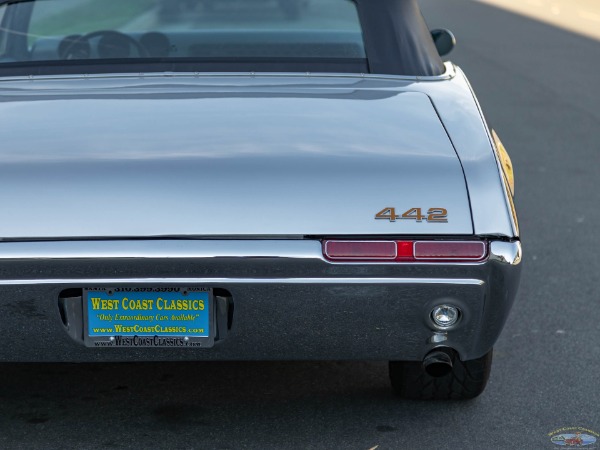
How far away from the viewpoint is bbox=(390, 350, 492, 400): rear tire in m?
4.40

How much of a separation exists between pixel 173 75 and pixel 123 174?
1.03 meters

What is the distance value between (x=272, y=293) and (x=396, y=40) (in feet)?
4.86

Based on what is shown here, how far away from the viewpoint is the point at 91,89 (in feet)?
14.7

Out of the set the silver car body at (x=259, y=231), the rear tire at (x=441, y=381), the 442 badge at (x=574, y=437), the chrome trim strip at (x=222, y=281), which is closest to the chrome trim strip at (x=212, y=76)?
the silver car body at (x=259, y=231)

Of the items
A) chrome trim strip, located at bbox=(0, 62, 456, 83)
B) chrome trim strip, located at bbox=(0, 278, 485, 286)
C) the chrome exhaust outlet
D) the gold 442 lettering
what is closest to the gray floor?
the chrome exhaust outlet

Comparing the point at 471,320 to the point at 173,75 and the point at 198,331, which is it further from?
the point at 173,75

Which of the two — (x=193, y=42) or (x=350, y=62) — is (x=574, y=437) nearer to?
(x=350, y=62)

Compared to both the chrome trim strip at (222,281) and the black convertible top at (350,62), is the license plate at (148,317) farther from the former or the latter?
the black convertible top at (350,62)

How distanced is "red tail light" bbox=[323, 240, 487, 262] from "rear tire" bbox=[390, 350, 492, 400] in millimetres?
802

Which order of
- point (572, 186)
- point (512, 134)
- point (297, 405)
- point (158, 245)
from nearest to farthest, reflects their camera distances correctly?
point (158, 245)
point (297, 405)
point (572, 186)
point (512, 134)

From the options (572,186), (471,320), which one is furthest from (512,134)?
(471,320)

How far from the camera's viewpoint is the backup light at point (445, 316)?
12.3 feet

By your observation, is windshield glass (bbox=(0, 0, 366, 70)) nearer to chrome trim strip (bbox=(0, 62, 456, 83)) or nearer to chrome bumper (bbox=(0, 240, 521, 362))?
chrome trim strip (bbox=(0, 62, 456, 83))

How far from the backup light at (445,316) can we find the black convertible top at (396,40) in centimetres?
127
